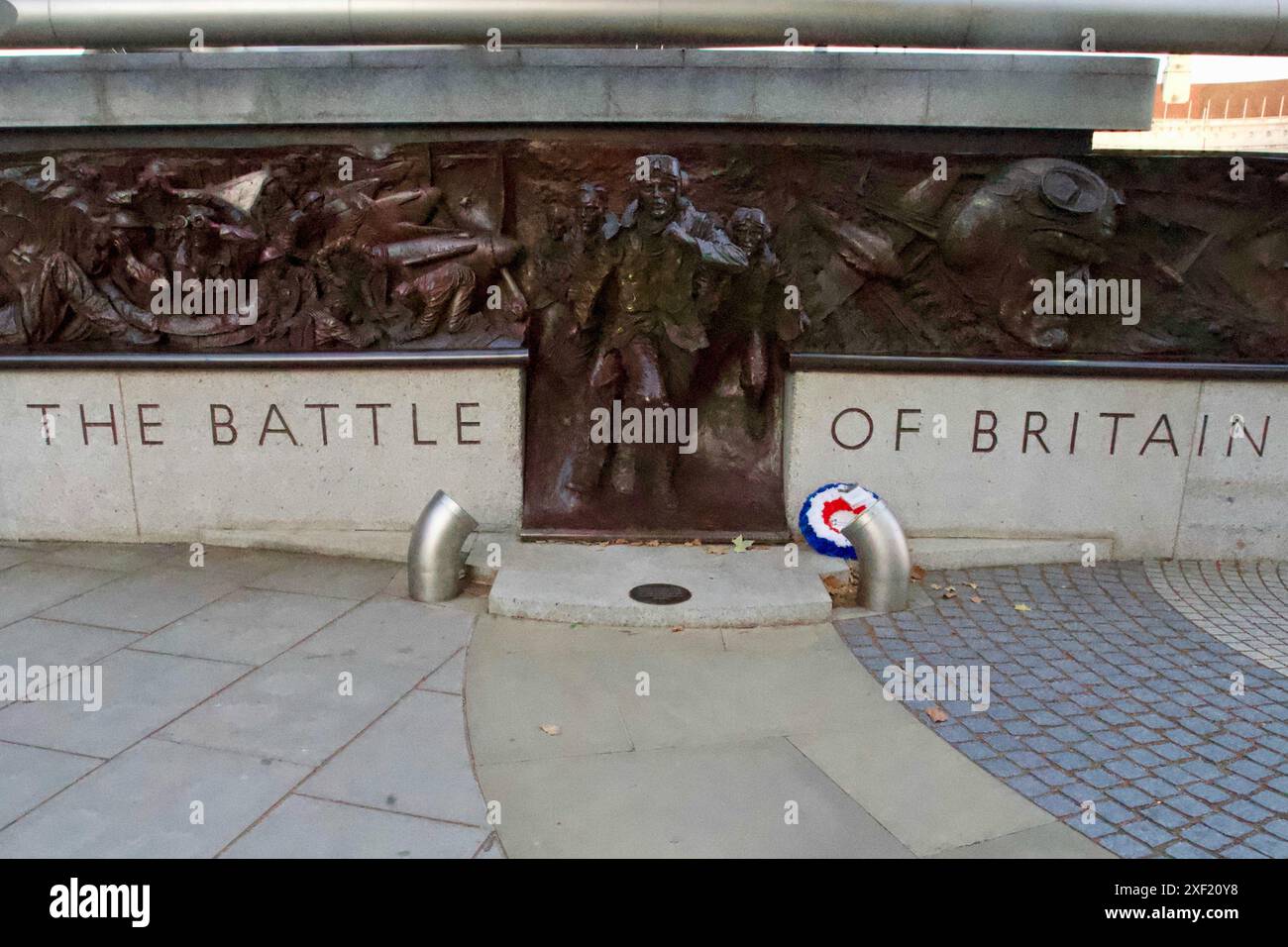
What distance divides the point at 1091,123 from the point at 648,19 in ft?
11.4

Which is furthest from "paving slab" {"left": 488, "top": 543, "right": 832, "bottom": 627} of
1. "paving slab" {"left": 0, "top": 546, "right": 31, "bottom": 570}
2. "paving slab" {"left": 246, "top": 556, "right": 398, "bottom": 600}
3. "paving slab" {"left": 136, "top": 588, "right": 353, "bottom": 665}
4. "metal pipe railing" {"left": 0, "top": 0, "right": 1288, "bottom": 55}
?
"metal pipe railing" {"left": 0, "top": 0, "right": 1288, "bottom": 55}

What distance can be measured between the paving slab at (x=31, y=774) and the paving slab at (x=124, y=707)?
0.07 metres

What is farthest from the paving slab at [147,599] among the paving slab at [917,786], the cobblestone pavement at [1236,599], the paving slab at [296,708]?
the cobblestone pavement at [1236,599]

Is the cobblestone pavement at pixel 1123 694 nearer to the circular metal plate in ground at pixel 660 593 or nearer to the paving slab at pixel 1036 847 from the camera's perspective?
the paving slab at pixel 1036 847

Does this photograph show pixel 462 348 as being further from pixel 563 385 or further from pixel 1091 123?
pixel 1091 123

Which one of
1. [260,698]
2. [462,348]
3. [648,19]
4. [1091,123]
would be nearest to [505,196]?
[462,348]

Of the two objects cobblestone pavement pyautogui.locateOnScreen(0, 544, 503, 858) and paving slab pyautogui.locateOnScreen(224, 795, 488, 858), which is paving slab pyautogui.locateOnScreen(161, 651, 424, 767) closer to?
cobblestone pavement pyautogui.locateOnScreen(0, 544, 503, 858)

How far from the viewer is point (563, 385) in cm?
698

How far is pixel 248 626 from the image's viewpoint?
564 centimetres

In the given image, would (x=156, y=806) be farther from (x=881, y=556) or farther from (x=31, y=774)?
(x=881, y=556)

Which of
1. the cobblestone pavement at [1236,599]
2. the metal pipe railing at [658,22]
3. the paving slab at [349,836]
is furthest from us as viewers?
the metal pipe railing at [658,22]

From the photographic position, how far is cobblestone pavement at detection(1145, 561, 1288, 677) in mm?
5590
